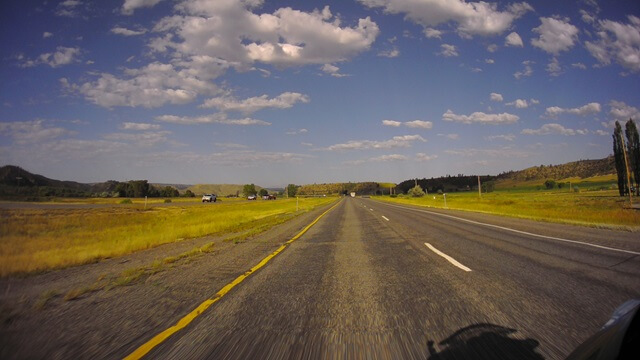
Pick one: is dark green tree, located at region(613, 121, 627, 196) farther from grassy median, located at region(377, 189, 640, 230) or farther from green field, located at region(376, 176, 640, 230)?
grassy median, located at region(377, 189, 640, 230)

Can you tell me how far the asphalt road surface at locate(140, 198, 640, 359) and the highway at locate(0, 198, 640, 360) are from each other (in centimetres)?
2

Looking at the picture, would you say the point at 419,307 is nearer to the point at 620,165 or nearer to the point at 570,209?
the point at 570,209

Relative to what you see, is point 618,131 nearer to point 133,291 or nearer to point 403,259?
point 403,259

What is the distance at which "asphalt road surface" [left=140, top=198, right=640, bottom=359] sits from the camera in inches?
131

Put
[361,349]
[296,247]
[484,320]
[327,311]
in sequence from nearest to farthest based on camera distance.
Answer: [361,349] → [484,320] → [327,311] → [296,247]

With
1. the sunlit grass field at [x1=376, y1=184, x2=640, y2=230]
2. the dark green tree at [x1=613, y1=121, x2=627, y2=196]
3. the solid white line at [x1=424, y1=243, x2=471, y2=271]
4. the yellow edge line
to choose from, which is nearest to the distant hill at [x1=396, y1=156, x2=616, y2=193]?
the dark green tree at [x1=613, y1=121, x2=627, y2=196]

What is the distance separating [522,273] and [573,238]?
6.18 metres

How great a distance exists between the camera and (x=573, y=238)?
419 inches

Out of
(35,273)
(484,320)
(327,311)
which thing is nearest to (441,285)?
(484,320)

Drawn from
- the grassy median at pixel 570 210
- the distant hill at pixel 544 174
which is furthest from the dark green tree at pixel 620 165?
the distant hill at pixel 544 174

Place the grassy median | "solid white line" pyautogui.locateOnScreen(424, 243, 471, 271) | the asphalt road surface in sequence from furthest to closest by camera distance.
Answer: the grassy median, "solid white line" pyautogui.locateOnScreen(424, 243, 471, 271), the asphalt road surface

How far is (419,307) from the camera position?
14.6 ft

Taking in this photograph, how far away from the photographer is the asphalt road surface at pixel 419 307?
10.9 feet

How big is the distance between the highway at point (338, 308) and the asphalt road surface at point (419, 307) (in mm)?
18
